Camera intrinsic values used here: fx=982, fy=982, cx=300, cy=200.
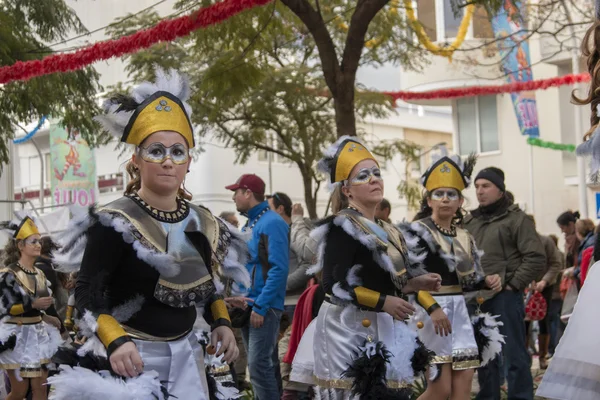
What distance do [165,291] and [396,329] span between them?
234cm

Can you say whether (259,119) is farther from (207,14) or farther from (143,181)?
(143,181)

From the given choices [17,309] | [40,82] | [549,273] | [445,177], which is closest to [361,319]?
[445,177]

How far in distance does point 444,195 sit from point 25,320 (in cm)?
478

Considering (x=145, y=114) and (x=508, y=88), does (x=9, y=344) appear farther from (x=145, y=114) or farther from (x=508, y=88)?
(x=508, y=88)

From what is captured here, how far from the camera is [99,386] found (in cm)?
426

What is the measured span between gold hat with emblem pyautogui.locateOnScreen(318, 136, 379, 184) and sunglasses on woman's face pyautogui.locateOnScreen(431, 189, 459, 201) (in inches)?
49.6

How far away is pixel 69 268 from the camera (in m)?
4.79

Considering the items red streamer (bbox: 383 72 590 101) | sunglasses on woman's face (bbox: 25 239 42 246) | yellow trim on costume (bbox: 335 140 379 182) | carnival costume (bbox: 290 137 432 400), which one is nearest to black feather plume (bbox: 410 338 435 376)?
carnival costume (bbox: 290 137 432 400)

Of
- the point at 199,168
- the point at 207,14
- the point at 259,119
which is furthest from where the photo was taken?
the point at 199,168

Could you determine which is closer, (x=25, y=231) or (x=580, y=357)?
(x=580, y=357)

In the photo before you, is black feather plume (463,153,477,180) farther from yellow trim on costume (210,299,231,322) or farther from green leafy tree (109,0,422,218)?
green leafy tree (109,0,422,218)

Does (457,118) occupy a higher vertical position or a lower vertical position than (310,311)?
higher

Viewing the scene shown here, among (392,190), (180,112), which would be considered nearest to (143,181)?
(180,112)

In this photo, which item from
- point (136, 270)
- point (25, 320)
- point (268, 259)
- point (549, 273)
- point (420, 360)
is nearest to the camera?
point (136, 270)
